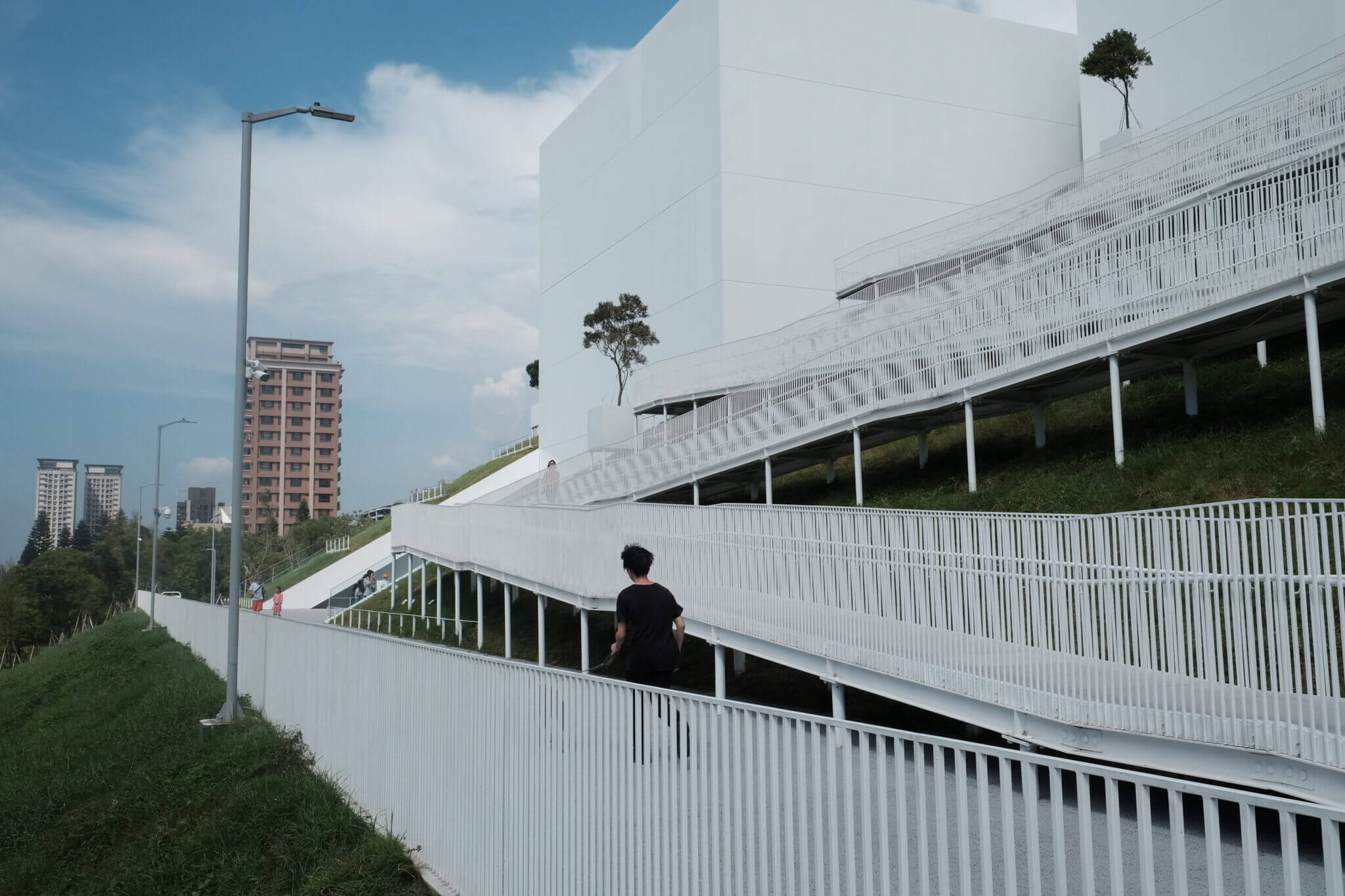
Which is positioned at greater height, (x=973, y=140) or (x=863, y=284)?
(x=973, y=140)

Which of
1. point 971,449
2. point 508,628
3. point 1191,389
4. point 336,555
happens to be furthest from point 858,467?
point 336,555

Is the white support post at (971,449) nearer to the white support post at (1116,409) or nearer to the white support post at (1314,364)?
the white support post at (1116,409)

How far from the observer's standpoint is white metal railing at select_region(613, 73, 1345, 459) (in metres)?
16.5

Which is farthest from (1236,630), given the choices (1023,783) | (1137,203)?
(1137,203)

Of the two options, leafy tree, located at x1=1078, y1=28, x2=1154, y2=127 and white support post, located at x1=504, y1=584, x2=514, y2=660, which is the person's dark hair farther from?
leafy tree, located at x1=1078, y1=28, x2=1154, y2=127

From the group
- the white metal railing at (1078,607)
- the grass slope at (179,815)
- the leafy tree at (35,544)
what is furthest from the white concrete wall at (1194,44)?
the leafy tree at (35,544)

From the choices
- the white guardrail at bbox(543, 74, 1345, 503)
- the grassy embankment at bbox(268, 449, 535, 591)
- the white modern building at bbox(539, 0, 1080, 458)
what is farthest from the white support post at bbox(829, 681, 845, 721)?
the grassy embankment at bbox(268, 449, 535, 591)

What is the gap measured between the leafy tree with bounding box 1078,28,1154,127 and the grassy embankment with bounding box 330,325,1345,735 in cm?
1300

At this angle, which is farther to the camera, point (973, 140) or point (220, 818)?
point (973, 140)

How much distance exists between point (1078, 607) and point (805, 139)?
34091 mm

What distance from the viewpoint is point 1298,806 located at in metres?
2.87

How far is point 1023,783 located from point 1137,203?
80.8 ft

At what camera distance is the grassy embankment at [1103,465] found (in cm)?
1488

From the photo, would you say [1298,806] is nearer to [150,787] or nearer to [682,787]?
[682,787]
